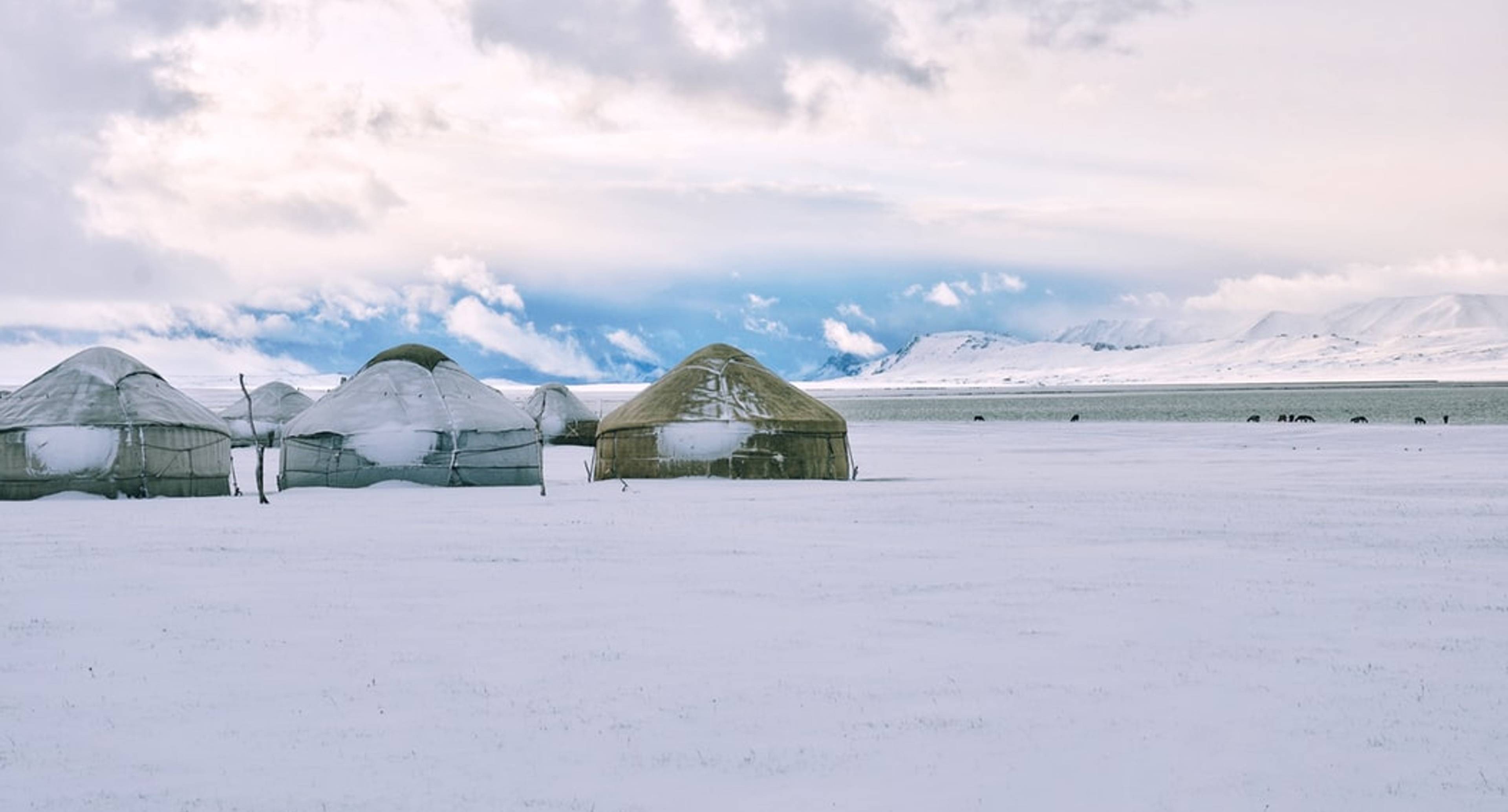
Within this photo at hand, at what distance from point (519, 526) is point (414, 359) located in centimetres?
997

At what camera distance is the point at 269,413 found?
46.1 metres

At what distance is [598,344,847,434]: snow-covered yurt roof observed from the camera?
26.2 meters

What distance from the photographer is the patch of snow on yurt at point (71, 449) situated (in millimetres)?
21922

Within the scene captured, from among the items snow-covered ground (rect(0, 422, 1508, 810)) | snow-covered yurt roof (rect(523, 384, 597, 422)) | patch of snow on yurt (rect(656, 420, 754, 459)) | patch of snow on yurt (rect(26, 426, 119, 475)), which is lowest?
snow-covered ground (rect(0, 422, 1508, 810))

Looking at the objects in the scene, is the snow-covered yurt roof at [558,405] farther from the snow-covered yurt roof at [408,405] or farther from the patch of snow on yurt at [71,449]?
the patch of snow on yurt at [71,449]

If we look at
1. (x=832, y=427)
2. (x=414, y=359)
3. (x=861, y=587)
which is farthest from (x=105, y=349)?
(x=861, y=587)

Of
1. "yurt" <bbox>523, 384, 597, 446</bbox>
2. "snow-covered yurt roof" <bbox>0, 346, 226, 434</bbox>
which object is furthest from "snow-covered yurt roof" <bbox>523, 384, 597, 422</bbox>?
"snow-covered yurt roof" <bbox>0, 346, 226, 434</bbox>

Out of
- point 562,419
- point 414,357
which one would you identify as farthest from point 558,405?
point 414,357

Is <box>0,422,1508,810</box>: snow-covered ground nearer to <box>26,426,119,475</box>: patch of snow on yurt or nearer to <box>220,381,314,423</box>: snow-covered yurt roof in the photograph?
<box>26,426,119,475</box>: patch of snow on yurt

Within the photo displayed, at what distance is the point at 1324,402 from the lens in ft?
406

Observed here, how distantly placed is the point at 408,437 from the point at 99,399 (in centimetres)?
468

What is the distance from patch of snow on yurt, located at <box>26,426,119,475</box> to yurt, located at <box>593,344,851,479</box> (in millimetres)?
8566

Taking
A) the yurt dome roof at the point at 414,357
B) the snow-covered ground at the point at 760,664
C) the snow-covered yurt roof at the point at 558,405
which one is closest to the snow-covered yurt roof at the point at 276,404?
the snow-covered yurt roof at the point at 558,405

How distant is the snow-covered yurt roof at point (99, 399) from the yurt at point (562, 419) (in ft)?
70.7
